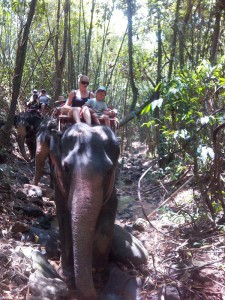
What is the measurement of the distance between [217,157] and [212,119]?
648 millimetres

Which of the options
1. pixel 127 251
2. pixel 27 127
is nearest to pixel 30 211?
pixel 127 251

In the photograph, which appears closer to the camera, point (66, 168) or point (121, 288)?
point (66, 168)

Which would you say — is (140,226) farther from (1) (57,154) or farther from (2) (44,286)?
(2) (44,286)

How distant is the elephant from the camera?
495 inches

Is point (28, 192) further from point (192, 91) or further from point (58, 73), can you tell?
point (58, 73)

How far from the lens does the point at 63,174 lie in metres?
4.50

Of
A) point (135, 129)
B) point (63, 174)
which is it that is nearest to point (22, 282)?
point (63, 174)

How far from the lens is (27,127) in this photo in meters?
12.9

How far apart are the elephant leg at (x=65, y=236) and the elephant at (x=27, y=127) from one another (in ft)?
Answer: 24.7

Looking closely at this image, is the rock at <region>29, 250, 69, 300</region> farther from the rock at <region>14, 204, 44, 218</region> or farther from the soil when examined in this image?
the rock at <region>14, 204, 44, 218</region>

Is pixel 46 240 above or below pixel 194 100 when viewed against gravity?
below

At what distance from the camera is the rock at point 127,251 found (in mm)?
5125

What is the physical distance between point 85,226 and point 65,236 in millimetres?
1262

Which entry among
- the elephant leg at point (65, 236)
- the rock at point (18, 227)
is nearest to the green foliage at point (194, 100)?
the elephant leg at point (65, 236)
